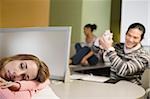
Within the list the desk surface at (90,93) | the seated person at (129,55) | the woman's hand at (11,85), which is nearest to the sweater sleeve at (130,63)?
the seated person at (129,55)

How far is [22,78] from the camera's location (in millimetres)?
789

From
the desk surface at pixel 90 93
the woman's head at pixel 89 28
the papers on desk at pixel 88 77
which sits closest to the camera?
the desk surface at pixel 90 93

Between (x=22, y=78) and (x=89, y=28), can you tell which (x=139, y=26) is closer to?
(x=89, y=28)

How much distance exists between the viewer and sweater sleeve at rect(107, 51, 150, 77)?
138cm

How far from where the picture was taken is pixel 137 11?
1395mm

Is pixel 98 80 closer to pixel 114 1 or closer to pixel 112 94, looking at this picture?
pixel 112 94

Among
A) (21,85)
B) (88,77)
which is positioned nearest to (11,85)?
(21,85)

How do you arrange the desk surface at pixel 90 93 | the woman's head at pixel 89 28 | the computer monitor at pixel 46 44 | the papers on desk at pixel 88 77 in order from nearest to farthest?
the desk surface at pixel 90 93, the computer monitor at pixel 46 44, the papers on desk at pixel 88 77, the woman's head at pixel 89 28

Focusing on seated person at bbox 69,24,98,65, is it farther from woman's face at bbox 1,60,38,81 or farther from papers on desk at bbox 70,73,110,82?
woman's face at bbox 1,60,38,81

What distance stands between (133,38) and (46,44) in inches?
23.0

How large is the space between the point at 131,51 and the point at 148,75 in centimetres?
17

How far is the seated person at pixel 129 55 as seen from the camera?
1.38m

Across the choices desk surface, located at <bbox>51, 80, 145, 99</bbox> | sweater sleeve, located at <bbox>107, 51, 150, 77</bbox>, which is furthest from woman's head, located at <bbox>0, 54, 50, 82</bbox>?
sweater sleeve, located at <bbox>107, 51, 150, 77</bbox>

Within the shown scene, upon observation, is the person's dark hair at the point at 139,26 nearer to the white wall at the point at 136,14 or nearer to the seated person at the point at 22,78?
the white wall at the point at 136,14
